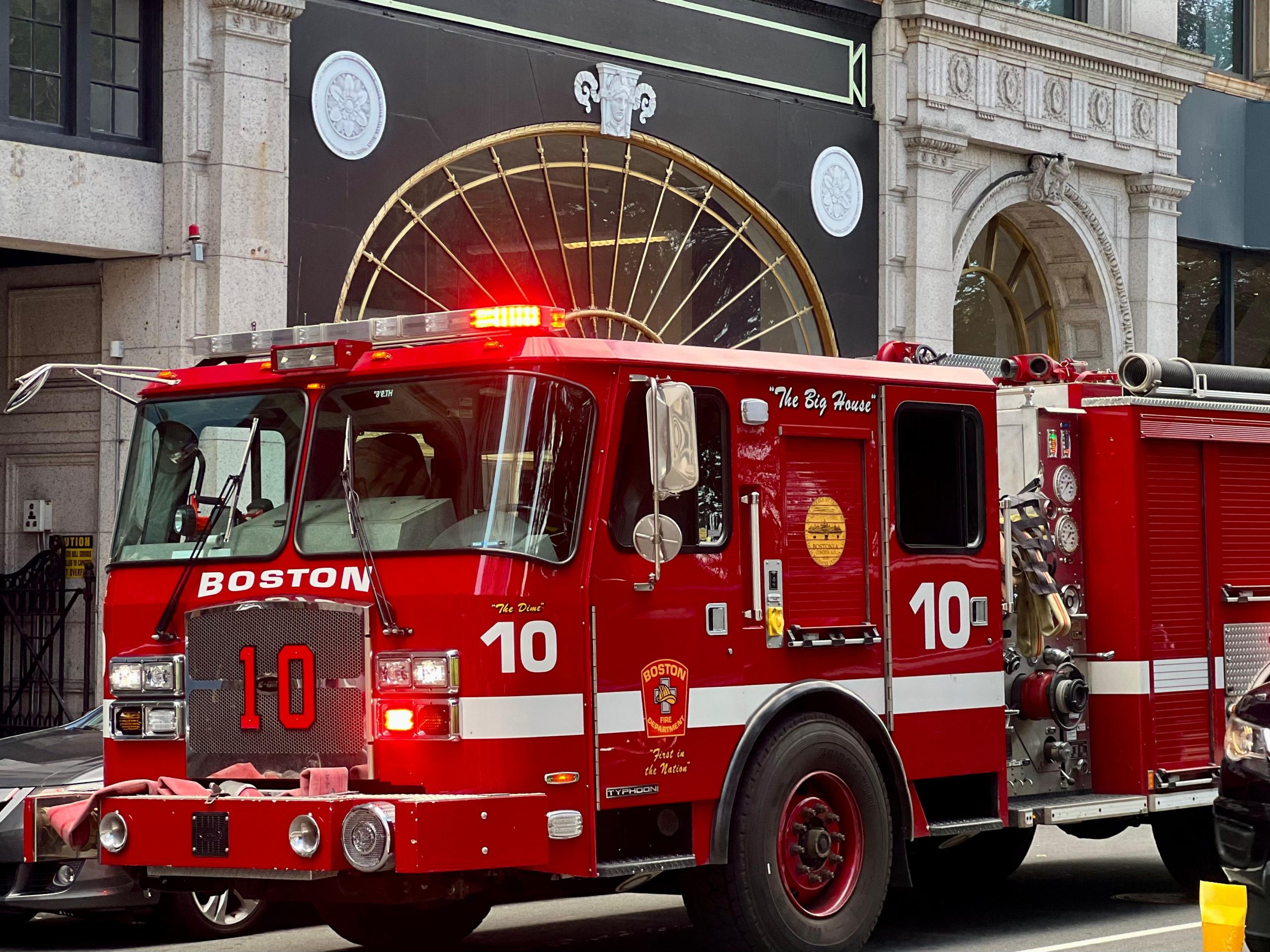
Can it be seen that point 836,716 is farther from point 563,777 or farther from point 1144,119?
point 1144,119

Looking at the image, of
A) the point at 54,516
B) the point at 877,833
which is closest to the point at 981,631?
the point at 877,833

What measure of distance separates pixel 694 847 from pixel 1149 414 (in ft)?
12.3

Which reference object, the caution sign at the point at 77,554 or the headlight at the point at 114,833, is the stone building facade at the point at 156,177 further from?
the headlight at the point at 114,833

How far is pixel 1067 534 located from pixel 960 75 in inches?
443

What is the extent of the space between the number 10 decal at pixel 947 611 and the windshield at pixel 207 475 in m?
2.88

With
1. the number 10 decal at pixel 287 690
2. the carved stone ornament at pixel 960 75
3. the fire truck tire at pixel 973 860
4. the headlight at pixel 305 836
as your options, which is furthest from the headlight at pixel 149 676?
the carved stone ornament at pixel 960 75

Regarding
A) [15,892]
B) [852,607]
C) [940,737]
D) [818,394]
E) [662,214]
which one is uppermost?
[662,214]

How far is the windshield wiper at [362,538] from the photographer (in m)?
7.77

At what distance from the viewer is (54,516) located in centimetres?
1555

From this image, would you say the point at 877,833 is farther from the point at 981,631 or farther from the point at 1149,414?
the point at 1149,414

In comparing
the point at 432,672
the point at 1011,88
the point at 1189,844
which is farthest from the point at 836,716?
the point at 1011,88

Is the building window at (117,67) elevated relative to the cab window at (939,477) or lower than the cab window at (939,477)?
elevated

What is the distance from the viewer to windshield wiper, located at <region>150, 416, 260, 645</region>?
328 inches

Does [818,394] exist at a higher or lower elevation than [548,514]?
higher
